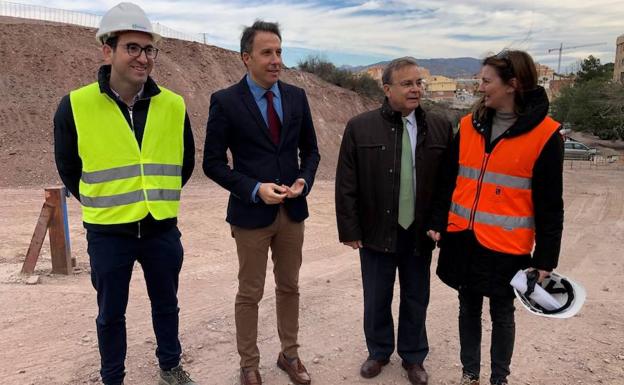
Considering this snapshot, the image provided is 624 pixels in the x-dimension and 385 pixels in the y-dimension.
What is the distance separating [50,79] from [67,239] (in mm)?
16800

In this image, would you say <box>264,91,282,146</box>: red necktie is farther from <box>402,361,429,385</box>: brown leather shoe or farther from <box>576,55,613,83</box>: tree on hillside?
<box>576,55,613,83</box>: tree on hillside

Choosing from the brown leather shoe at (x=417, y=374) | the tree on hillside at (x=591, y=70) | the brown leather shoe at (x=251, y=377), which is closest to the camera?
the brown leather shoe at (x=251, y=377)

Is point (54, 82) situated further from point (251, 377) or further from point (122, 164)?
point (251, 377)

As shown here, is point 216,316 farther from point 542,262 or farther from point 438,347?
point 542,262

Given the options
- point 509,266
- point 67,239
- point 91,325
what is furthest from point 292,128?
point 67,239

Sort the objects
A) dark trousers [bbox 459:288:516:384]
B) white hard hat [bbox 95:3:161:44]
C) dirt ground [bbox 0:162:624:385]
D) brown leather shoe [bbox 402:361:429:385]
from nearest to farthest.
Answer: white hard hat [bbox 95:3:161:44] → dark trousers [bbox 459:288:516:384] → brown leather shoe [bbox 402:361:429:385] → dirt ground [bbox 0:162:624:385]

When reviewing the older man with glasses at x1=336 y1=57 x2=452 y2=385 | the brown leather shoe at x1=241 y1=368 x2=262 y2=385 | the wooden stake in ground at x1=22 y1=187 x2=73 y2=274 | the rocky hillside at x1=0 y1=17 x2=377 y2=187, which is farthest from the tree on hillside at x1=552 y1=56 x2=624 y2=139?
the brown leather shoe at x1=241 y1=368 x2=262 y2=385

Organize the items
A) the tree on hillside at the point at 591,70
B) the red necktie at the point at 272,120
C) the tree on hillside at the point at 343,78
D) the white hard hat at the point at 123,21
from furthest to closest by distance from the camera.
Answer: the tree on hillside at the point at 591,70
the tree on hillside at the point at 343,78
the red necktie at the point at 272,120
the white hard hat at the point at 123,21

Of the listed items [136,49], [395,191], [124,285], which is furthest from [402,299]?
[136,49]

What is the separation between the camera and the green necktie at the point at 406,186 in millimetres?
3326

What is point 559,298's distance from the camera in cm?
288

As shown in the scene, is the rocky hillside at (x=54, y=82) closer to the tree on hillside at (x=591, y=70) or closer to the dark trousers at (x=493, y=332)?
the dark trousers at (x=493, y=332)

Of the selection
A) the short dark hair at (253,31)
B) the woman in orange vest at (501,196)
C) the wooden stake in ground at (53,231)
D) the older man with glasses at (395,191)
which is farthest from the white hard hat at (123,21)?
the wooden stake in ground at (53,231)

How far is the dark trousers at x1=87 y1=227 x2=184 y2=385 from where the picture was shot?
2869mm
